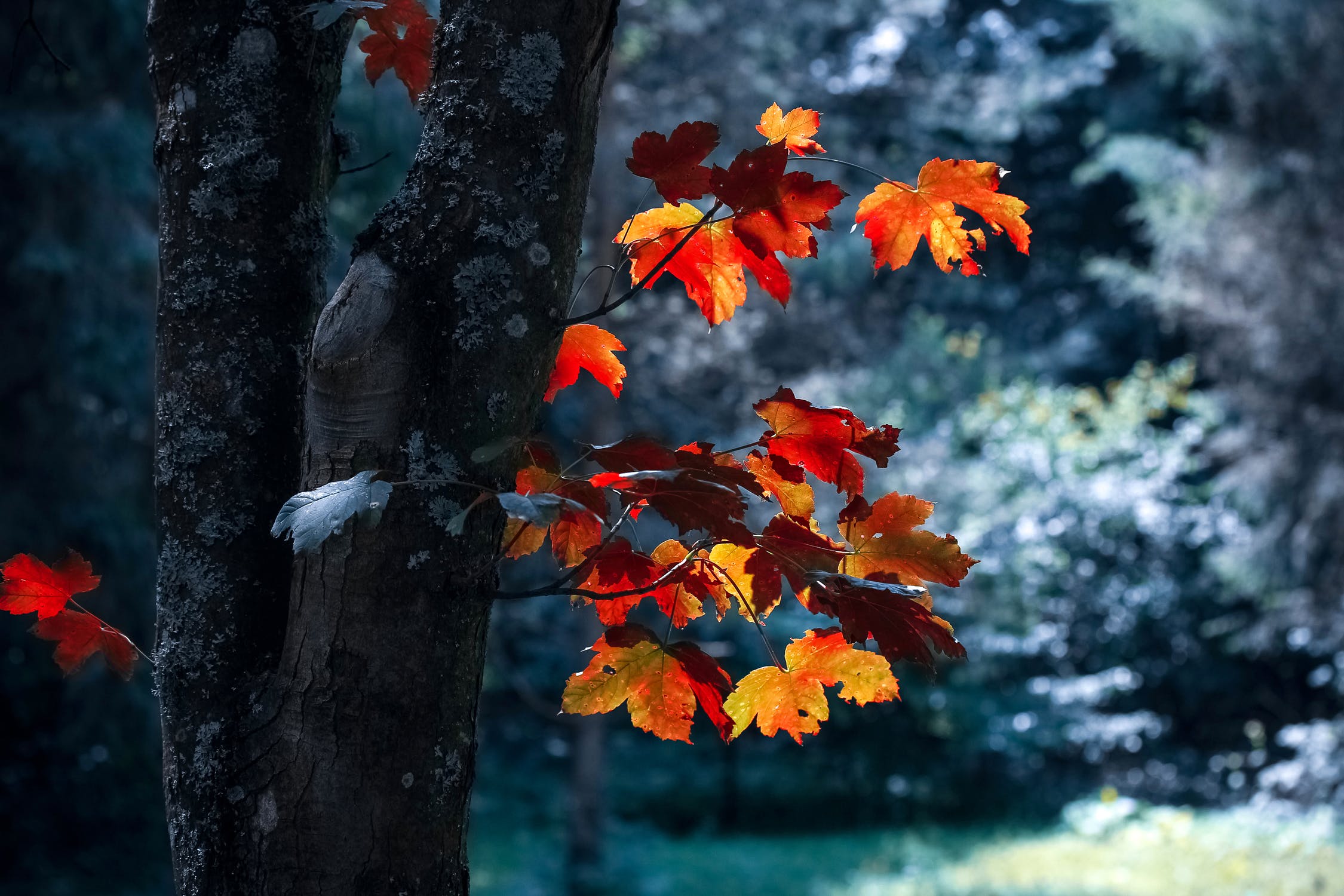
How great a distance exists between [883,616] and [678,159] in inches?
17.5

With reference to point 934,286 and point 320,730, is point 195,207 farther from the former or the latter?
point 934,286

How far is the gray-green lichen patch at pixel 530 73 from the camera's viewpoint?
98 centimetres

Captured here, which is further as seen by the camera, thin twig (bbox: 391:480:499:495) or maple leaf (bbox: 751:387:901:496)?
maple leaf (bbox: 751:387:901:496)

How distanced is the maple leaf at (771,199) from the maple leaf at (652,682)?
1.21 feet

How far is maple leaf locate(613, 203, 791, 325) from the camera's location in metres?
1.12

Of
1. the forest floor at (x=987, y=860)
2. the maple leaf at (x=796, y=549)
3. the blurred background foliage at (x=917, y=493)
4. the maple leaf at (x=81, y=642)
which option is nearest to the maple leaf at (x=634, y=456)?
the maple leaf at (x=796, y=549)

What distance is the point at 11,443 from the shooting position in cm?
530

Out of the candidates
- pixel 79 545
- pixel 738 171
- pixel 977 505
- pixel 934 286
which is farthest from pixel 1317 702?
pixel 738 171

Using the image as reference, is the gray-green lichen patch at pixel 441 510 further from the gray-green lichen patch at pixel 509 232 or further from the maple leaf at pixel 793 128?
the maple leaf at pixel 793 128

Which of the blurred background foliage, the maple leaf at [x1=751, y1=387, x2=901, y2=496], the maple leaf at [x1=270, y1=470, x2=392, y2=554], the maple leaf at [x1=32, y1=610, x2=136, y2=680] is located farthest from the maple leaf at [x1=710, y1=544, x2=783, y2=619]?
the blurred background foliage

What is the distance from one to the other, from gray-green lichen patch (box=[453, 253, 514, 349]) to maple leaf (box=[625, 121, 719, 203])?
0.53ft

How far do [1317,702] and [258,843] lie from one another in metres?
8.54

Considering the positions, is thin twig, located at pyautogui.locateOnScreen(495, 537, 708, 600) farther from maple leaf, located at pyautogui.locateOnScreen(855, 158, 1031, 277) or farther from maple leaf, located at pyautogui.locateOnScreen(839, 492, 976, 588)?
maple leaf, located at pyautogui.locateOnScreen(855, 158, 1031, 277)

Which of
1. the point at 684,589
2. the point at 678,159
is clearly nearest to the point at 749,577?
the point at 684,589
